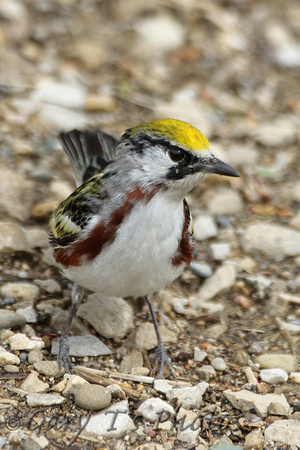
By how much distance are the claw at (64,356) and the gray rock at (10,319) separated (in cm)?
38

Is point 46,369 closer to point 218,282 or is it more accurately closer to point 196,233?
point 218,282

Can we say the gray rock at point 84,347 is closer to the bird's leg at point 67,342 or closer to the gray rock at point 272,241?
the bird's leg at point 67,342

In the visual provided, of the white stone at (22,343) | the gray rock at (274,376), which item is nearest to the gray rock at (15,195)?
the white stone at (22,343)

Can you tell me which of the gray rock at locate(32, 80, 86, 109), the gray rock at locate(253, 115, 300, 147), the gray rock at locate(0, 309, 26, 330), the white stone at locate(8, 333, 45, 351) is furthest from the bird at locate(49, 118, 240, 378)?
the gray rock at locate(253, 115, 300, 147)

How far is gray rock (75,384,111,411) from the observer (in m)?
4.73

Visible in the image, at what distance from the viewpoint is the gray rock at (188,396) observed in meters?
4.93

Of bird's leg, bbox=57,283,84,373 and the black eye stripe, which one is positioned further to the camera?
bird's leg, bbox=57,283,84,373

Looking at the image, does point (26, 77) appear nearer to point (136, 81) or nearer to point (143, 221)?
point (136, 81)

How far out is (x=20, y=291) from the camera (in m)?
5.82

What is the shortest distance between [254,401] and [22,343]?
6.29ft

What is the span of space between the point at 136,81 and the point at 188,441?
603 cm

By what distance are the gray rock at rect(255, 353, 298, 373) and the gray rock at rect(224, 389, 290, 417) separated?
426 millimetres

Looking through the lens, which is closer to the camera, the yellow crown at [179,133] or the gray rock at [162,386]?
the yellow crown at [179,133]

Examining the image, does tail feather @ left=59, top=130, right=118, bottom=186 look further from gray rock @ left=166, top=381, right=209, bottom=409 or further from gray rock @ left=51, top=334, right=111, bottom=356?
gray rock @ left=166, top=381, right=209, bottom=409
